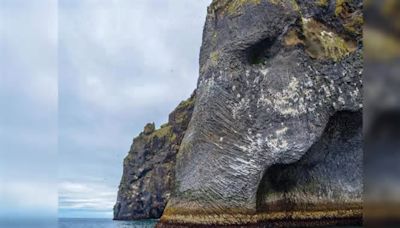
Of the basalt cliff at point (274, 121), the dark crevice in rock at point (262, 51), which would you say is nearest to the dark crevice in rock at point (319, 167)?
the basalt cliff at point (274, 121)

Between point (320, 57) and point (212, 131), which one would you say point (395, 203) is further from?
point (320, 57)

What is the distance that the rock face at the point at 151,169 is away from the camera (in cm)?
5117

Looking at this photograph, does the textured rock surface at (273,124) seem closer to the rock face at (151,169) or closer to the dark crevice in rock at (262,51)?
the dark crevice in rock at (262,51)

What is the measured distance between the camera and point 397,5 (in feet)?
2.12

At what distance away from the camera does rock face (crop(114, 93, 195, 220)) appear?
168 ft

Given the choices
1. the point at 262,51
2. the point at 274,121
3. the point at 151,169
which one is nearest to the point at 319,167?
the point at 274,121

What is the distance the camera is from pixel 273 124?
1880cm

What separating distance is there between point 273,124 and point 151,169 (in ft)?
129

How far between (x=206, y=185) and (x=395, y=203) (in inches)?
690

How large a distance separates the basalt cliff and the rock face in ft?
85.1

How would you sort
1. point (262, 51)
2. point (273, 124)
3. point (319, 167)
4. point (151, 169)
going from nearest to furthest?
1. point (273, 124)
2. point (262, 51)
3. point (319, 167)
4. point (151, 169)

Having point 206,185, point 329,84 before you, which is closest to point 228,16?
point 329,84

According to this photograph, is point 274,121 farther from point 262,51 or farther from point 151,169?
point 151,169

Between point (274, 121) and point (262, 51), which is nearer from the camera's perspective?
point (274, 121)
